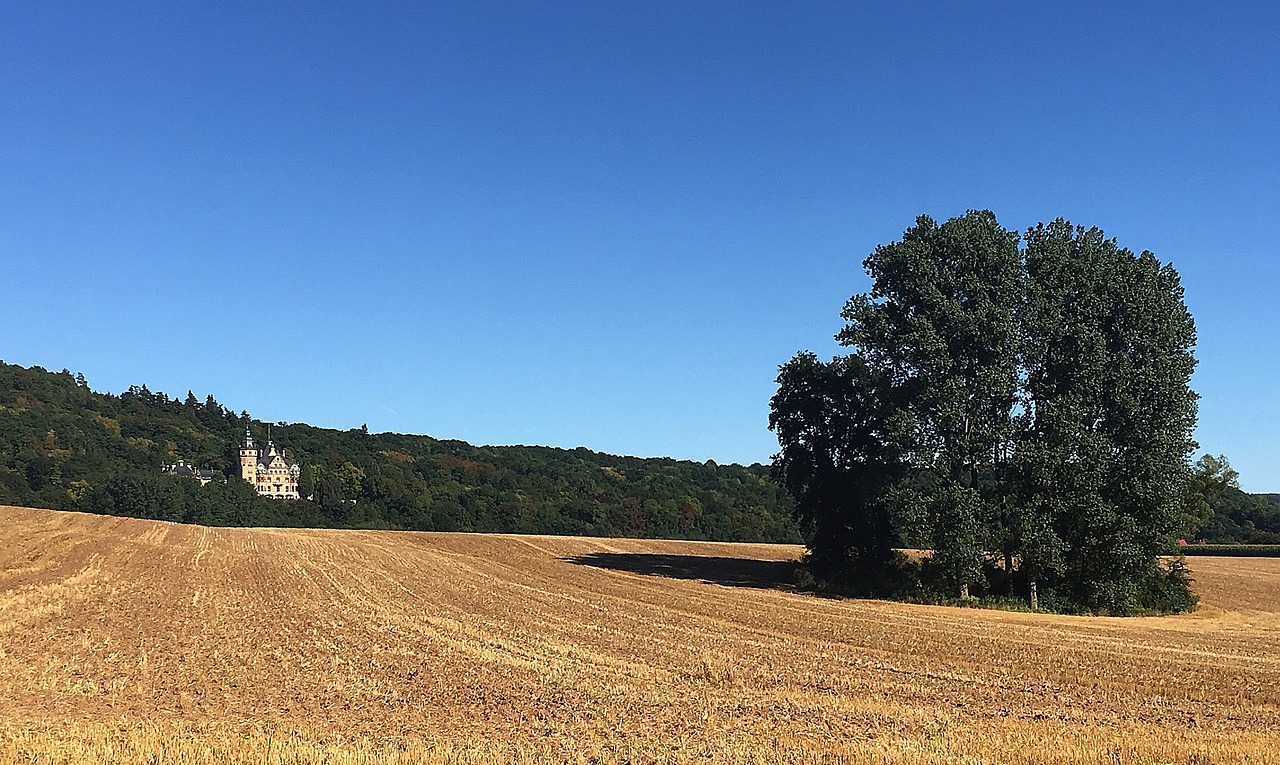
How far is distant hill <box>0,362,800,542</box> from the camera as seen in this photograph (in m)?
105

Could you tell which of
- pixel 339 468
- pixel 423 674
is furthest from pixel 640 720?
pixel 339 468

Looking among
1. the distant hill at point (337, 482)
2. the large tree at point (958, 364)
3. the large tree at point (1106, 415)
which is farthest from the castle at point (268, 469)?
the large tree at point (1106, 415)

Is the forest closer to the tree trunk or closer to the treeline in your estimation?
the treeline

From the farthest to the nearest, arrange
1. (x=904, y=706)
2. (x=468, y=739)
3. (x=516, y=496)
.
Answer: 1. (x=516, y=496)
2. (x=904, y=706)
3. (x=468, y=739)

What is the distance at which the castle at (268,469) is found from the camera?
14925cm

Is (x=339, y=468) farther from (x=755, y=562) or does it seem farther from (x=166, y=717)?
(x=166, y=717)

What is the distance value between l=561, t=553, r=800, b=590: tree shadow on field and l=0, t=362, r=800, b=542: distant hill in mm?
28804

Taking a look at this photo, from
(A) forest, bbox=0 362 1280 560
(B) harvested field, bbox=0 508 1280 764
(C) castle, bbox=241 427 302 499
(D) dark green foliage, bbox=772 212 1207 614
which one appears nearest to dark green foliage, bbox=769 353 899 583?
(D) dark green foliage, bbox=772 212 1207 614

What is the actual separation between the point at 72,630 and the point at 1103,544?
33458 mm

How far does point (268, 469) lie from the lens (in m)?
156

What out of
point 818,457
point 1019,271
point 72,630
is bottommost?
point 72,630

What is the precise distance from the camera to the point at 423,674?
18.1 m

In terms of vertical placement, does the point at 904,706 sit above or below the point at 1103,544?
below

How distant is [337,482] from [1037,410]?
109 meters
